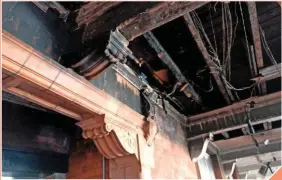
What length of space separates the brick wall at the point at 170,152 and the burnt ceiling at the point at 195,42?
26 cm

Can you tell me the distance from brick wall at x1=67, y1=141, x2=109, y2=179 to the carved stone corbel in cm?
16

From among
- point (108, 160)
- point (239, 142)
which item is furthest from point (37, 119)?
point (239, 142)

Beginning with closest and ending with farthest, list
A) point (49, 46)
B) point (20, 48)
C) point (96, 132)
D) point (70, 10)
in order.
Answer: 1. point (20, 48)
2. point (49, 46)
3. point (70, 10)
4. point (96, 132)

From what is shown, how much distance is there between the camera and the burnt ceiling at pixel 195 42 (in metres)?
1.30

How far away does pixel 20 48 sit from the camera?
39.9 inches

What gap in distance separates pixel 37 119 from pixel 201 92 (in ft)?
5.75

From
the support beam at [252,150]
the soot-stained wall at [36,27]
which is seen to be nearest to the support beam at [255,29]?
the soot-stained wall at [36,27]

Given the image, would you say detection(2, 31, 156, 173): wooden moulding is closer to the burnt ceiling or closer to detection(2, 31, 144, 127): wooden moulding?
detection(2, 31, 144, 127): wooden moulding

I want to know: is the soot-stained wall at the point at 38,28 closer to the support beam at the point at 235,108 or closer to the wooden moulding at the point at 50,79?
the wooden moulding at the point at 50,79

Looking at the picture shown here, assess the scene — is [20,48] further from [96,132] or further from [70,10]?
[96,132]

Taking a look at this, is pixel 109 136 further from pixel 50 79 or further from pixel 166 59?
pixel 166 59

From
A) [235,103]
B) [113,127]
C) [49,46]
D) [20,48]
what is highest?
[235,103]

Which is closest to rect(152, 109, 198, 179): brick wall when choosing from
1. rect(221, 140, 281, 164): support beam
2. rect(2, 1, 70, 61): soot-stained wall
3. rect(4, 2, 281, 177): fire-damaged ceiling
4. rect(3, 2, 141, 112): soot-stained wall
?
rect(4, 2, 281, 177): fire-damaged ceiling

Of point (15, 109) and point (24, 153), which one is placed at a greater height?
point (15, 109)
